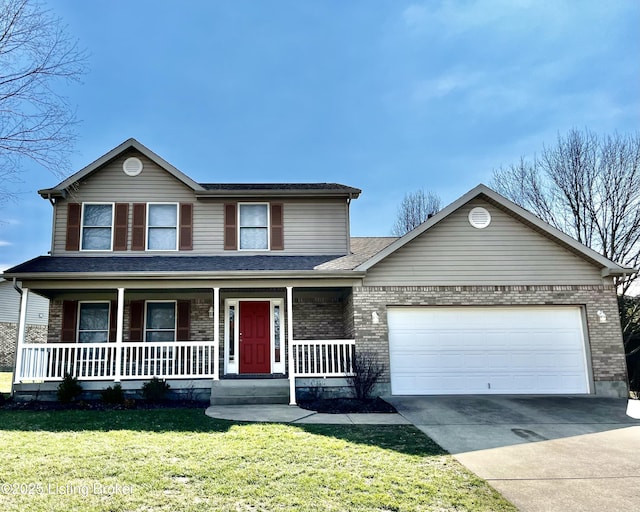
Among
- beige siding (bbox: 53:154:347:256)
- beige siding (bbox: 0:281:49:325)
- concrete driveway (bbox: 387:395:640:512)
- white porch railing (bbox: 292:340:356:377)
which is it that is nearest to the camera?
concrete driveway (bbox: 387:395:640:512)

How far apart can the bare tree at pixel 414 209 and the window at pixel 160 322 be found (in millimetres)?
16420

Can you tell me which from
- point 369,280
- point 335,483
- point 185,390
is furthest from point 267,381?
point 335,483

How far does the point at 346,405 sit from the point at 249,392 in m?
2.35

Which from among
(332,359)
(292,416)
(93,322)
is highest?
(93,322)

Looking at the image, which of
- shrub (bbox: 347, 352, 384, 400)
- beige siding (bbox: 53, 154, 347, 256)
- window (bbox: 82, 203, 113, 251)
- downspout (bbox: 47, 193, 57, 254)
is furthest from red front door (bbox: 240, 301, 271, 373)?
downspout (bbox: 47, 193, 57, 254)

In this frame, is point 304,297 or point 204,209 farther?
point 204,209

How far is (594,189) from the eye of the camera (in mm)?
18781

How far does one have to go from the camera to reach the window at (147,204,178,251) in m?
13.5

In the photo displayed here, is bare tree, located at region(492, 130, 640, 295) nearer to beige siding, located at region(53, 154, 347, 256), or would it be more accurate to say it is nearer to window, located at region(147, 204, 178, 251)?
beige siding, located at region(53, 154, 347, 256)

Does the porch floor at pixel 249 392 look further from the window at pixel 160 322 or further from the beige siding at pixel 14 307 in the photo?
the beige siding at pixel 14 307

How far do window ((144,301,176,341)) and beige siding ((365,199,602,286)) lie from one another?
5.83 m

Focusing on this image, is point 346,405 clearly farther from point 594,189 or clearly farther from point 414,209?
point 414,209

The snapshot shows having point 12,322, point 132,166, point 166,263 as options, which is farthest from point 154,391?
point 12,322

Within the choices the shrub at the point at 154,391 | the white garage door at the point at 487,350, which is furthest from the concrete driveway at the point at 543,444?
the shrub at the point at 154,391
